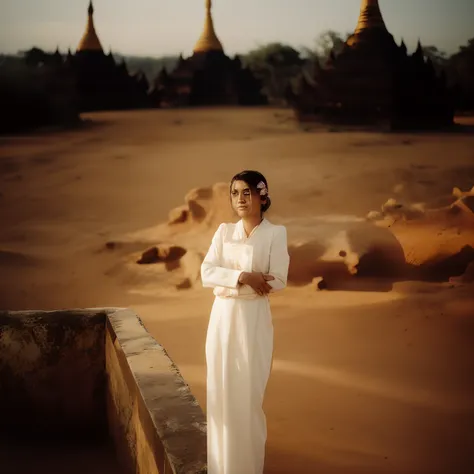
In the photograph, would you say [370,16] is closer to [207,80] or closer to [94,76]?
[207,80]

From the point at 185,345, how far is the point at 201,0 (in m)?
3.35

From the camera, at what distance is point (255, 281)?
6.52 ft

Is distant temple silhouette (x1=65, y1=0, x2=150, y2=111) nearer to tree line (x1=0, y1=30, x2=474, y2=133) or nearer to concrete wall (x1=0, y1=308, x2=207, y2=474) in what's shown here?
tree line (x1=0, y1=30, x2=474, y2=133)

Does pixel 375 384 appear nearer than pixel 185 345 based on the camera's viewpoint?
Yes

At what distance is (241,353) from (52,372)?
1.72 metres

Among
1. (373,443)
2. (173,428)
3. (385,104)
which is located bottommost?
(373,443)

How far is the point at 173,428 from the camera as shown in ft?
6.94

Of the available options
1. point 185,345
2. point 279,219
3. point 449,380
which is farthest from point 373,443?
point 279,219

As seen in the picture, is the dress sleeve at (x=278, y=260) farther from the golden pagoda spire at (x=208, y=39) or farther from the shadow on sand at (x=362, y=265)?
the golden pagoda spire at (x=208, y=39)

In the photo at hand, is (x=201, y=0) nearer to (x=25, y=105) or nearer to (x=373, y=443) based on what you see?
(x=25, y=105)

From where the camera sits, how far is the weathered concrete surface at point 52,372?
132 inches

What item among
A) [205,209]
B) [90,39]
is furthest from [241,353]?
[90,39]

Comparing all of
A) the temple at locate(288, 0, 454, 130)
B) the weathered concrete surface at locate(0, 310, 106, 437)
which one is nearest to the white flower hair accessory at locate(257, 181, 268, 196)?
the weathered concrete surface at locate(0, 310, 106, 437)

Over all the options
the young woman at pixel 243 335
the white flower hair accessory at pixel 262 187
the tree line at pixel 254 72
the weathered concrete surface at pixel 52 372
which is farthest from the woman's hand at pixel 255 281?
the tree line at pixel 254 72
